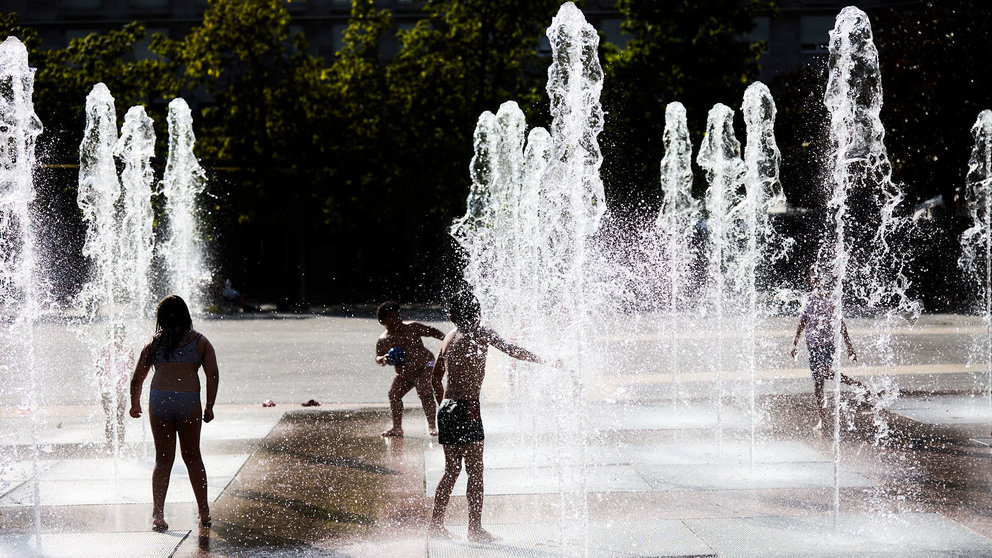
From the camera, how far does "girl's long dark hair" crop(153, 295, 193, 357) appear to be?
6199mm

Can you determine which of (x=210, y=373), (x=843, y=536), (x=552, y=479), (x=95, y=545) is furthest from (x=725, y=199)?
(x=95, y=545)

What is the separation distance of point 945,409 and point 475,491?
6.61m

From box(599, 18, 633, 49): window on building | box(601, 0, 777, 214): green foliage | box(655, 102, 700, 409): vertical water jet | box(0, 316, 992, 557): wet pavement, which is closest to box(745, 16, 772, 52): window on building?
box(599, 18, 633, 49): window on building

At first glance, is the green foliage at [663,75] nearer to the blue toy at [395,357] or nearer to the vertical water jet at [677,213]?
the vertical water jet at [677,213]

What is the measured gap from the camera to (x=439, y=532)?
6.05m

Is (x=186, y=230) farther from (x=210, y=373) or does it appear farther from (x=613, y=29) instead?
(x=210, y=373)

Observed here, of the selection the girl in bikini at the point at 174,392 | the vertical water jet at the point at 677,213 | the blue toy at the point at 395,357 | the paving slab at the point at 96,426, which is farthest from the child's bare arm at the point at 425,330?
the vertical water jet at the point at 677,213

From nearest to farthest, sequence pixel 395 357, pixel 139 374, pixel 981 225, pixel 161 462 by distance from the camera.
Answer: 1. pixel 161 462
2. pixel 139 374
3. pixel 395 357
4. pixel 981 225

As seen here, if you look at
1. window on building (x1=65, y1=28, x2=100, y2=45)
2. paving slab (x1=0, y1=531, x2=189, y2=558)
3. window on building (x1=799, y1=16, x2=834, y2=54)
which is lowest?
paving slab (x1=0, y1=531, x2=189, y2=558)

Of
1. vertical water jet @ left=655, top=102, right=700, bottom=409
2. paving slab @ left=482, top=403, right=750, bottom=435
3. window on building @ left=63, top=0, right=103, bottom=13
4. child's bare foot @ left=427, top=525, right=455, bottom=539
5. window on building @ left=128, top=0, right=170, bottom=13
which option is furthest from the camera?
window on building @ left=63, top=0, right=103, bottom=13

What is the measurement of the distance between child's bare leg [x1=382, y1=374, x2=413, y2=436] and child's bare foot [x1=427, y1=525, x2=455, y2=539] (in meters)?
3.19

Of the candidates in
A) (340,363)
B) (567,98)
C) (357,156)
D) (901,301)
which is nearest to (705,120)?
(901,301)

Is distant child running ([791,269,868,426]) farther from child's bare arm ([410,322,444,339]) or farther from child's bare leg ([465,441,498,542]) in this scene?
child's bare leg ([465,441,498,542])

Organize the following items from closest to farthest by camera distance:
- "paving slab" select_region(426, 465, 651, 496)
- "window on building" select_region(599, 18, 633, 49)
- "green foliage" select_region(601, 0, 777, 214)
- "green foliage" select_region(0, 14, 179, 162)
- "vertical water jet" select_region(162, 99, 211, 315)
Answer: "paving slab" select_region(426, 465, 651, 496) < "vertical water jet" select_region(162, 99, 211, 315) < "green foliage" select_region(601, 0, 777, 214) < "green foliage" select_region(0, 14, 179, 162) < "window on building" select_region(599, 18, 633, 49)
